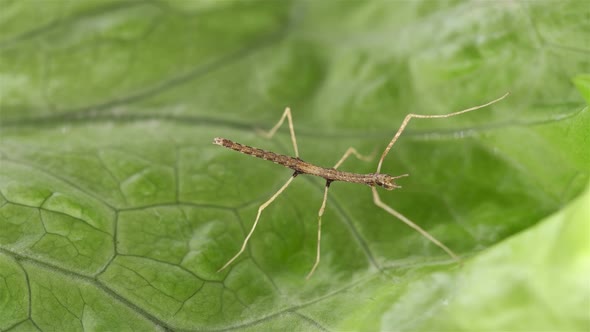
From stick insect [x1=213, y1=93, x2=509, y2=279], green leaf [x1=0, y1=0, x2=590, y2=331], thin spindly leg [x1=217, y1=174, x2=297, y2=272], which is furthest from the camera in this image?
stick insect [x1=213, y1=93, x2=509, y2=279]

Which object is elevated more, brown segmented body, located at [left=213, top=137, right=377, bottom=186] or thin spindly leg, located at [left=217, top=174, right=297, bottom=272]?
brown segmented body, located at [left=213, top=137, right=377, bottom=186]

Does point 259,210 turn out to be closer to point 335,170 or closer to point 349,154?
point 335,170

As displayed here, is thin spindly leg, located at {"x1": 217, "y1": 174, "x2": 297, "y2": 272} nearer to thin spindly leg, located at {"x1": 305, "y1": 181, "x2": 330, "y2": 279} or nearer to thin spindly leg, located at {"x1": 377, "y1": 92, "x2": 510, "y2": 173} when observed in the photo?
thin spindly leg, located at {"x1": 305, "y1": 181, "x2": 330, "y2": 279}

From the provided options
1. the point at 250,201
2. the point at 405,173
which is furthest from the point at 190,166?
the point at 405,173

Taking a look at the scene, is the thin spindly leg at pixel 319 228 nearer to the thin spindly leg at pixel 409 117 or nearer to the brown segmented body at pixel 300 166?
the brown segmented body at pixel 300 166

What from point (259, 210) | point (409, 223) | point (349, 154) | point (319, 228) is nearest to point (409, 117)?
point (349, 154)

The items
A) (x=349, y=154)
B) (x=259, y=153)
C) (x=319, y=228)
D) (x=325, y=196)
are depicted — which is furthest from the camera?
(x=349, y=154)

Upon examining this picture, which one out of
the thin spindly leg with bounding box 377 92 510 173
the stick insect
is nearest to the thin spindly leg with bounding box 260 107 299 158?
the stick insect
